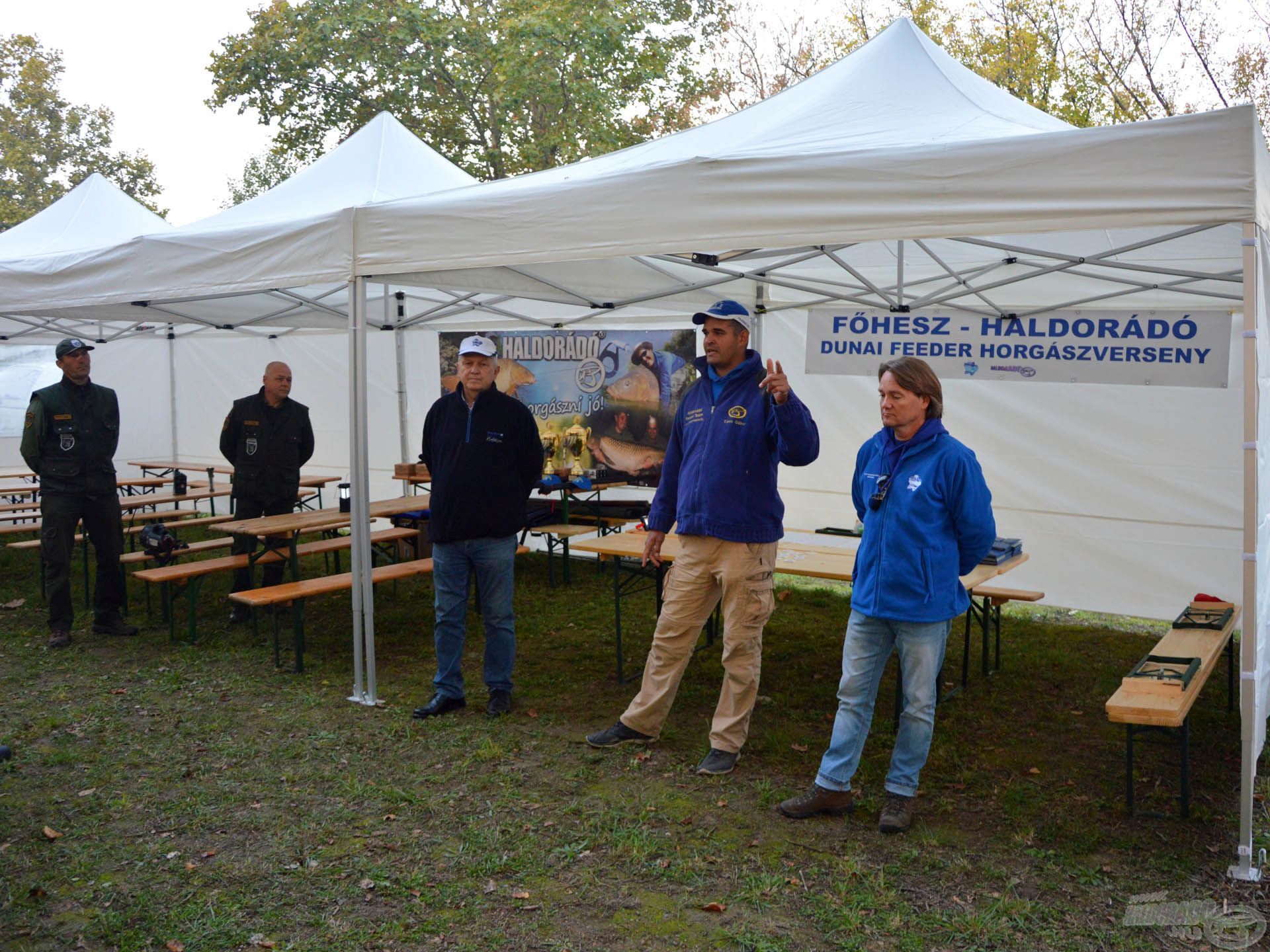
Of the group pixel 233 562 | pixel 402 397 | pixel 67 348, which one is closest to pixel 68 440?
pixel 67 348

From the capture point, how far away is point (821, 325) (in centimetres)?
709

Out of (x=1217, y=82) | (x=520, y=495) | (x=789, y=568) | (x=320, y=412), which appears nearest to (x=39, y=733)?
(x=520, y=495)

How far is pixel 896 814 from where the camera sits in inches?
139

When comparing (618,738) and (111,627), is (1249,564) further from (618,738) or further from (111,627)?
(111,627)

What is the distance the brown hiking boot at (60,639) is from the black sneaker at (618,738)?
147 inches

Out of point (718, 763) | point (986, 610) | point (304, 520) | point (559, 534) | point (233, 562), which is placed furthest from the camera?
point (559, 534)

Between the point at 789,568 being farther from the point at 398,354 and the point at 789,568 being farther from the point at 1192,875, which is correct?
the point at 398,354

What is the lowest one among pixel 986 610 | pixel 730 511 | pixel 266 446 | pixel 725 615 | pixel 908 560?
pixel 986 610

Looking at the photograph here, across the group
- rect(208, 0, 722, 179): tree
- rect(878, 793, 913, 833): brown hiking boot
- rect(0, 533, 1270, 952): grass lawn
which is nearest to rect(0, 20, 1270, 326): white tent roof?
rect(878, 793, 913, 833): brown hiking boot

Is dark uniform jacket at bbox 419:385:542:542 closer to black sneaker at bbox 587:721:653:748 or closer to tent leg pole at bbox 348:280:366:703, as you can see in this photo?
tent leg pole at bbox 348:280:366:703

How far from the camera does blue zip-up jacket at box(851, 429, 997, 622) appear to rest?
3.32m

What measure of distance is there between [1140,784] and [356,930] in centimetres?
298

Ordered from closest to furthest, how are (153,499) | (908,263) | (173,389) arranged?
(908,263), (153,499), (173,389)

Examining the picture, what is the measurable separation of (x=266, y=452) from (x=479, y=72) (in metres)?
13.4
